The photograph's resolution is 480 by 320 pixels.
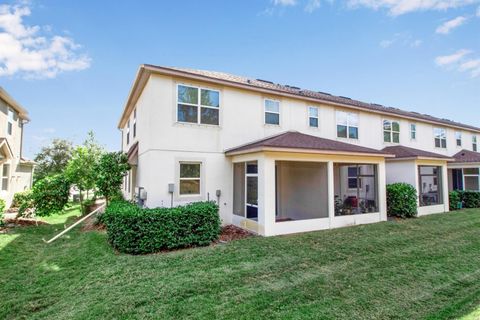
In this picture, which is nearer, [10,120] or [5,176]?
[5,176]

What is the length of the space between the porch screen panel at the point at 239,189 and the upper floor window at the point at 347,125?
657cm

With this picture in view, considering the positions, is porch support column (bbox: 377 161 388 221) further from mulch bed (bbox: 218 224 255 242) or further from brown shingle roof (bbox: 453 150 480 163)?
brown shingle roof (bbox: 453 150 480 163)

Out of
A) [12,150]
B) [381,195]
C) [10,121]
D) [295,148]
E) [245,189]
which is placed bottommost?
[381,195]

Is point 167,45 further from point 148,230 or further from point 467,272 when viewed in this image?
point 467,272

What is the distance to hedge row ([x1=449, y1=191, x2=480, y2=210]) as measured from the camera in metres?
15.4

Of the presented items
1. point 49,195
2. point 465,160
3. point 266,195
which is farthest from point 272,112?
point 465,160

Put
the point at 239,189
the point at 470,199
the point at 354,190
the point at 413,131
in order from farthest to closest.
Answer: the point at 413,131 → the point at 470,199 → the point at 354,190 → the point at 239,189

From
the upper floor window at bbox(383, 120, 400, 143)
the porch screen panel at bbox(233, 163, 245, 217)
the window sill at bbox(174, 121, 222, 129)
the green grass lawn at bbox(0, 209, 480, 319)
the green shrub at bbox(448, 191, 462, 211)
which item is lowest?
the green grass lawn at bbox(0, 209, 480, 319)

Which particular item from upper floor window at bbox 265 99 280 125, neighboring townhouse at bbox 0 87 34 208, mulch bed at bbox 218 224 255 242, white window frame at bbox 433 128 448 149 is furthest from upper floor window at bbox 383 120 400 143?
neighboring townhouse at bbox 0 87 34 208

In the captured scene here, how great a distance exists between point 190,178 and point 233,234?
2.84m

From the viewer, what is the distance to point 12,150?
55.1 ft

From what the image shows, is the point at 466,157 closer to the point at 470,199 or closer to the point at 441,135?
the point at 441,135

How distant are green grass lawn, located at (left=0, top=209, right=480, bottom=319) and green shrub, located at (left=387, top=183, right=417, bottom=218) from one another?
158 inches

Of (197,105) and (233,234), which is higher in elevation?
(197,105)
